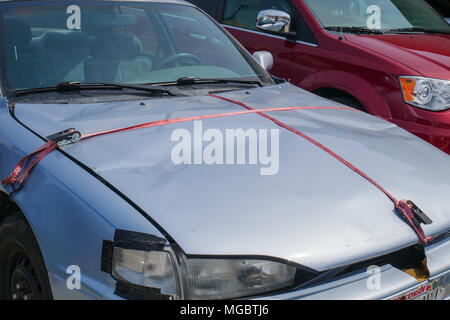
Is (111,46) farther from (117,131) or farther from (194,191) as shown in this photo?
(194,191)

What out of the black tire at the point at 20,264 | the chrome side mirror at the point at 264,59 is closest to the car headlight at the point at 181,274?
the black tire at the point at 20,264

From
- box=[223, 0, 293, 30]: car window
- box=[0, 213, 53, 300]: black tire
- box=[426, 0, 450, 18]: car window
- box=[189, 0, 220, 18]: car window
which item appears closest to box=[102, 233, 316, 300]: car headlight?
box=[0, 213, 53, 300]: black tire

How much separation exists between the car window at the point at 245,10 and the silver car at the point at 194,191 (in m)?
2.48

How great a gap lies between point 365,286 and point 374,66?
263cm

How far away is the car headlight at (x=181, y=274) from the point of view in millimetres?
1742

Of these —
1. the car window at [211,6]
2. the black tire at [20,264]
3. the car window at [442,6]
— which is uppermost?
the car window at [442,6]

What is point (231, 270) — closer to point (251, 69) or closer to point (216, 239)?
point (216, 239)

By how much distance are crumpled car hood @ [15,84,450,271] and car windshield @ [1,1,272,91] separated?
0.37 metres

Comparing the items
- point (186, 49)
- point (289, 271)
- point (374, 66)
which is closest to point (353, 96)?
point (374, 66)

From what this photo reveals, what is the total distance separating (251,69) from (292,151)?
124cm

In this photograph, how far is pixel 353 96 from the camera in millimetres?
4301

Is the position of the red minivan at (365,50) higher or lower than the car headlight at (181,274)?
higher

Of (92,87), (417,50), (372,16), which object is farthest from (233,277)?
(372,16)

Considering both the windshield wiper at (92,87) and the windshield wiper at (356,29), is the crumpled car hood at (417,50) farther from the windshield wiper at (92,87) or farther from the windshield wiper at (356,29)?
the windshield wiper at (92,87)
